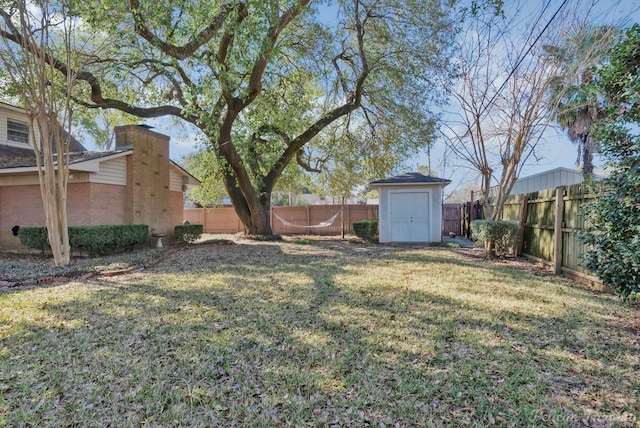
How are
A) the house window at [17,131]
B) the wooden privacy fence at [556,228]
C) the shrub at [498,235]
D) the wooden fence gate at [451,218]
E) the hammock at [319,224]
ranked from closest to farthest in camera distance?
the wooden privacy fence at [556,228] < the shrub at [498,235] < the house window at [17,131] < the hammock at [319,224] < the wooden fence gate at [451,218]

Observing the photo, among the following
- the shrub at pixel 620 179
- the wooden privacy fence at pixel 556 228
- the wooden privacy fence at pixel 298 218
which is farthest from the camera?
the wooden privacy fence at pixel 298 218

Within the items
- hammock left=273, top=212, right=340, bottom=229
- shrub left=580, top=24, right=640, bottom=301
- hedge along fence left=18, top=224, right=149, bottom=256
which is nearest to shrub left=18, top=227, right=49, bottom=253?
hedge along fence left=18, top=224, right=149, bottom=256

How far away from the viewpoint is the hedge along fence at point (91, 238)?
329 inches

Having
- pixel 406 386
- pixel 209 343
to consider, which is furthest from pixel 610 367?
pixel 209 343

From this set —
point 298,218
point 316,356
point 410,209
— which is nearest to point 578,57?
point 410,209

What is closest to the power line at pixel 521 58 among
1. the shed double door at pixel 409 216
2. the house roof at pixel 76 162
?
the shed double door at pixel 409 216

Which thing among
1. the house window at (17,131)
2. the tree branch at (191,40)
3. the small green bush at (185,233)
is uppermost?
the tree branch at (191,40)

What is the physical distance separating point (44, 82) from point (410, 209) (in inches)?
401

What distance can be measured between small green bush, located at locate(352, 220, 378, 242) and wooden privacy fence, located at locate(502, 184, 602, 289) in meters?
5.43

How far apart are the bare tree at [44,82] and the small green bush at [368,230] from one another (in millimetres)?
9189

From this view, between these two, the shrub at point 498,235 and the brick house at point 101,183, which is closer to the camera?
the shrub at point 498,235

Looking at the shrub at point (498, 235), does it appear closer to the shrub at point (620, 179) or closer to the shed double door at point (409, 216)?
the shed double door at point (409, 216)

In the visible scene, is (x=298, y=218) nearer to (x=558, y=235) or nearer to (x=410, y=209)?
(x=410, y=209)

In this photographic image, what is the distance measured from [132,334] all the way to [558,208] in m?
6.98
